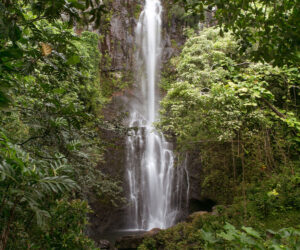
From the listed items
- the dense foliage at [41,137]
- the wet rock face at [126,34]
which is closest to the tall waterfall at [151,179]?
the wet rock face at [126,34]

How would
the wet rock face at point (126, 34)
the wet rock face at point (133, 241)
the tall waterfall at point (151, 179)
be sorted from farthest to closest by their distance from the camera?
the wet rock face at point (126, 34), the tall waterfall at point (151, 179), the wet rock face at point (133, 241)

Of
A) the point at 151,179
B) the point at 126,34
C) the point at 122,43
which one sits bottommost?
the point at 151,179

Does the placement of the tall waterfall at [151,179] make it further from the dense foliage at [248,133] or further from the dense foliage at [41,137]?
the dense foliage at [41,137]

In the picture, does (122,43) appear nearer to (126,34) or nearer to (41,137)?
(126,34)

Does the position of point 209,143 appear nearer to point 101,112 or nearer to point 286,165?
point 286,165

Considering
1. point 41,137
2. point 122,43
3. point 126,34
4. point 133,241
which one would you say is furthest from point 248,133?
point 126,34

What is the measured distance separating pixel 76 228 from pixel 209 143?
6.01 meters

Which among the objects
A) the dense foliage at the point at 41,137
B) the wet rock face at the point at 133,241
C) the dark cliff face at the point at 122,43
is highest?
the dark cliff face at the point at 122,43

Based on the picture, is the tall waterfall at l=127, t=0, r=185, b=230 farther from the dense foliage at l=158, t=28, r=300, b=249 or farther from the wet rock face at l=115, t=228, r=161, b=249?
the wet rock face at l=115, t=228, r=161, b=249

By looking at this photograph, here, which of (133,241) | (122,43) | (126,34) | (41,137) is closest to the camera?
(41,137)

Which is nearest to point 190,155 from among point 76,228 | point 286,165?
point 286,165

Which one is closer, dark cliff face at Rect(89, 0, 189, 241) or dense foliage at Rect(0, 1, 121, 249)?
dense foliage at Rect(0, 1, 121, 249)

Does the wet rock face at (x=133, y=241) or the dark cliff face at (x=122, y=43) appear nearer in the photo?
the wet rock face at (x=133, y=241)

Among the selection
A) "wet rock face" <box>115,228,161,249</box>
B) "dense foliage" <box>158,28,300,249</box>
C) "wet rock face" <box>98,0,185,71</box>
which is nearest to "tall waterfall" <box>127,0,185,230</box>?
"dense foliage" <box>158,28,300,249</box>
